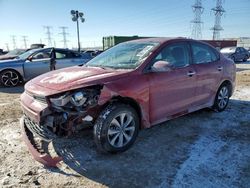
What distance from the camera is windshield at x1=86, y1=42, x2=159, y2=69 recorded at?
4145 mm

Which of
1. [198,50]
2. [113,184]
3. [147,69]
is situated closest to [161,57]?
[147,69]

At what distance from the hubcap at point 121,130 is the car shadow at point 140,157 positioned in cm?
19

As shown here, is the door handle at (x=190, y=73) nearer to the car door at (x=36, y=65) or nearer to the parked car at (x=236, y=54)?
the car door at (x=36, y=65)

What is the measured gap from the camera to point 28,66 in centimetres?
941

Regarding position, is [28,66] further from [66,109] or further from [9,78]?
[66,109]

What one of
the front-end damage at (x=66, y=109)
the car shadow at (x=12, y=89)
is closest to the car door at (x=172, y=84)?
the front-end damage at (x=66, y=109)

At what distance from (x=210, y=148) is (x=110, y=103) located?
171cm

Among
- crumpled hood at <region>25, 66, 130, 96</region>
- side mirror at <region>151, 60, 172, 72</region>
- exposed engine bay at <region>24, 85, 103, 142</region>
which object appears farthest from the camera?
side mirror at <region>151, 60, 172, 72</region>

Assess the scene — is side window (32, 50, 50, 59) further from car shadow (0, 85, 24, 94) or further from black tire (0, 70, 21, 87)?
car shadow (0, 85, 24, 94)

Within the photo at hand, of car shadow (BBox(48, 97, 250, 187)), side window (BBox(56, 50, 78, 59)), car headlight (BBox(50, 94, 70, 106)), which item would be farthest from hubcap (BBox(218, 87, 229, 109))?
side window (BBox(56, 50, 78, 59))

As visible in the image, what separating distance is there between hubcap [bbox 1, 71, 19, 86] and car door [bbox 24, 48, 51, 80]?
1.37 ft

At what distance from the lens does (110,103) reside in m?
3.60

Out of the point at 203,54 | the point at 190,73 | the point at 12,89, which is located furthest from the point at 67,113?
the point at 12,89

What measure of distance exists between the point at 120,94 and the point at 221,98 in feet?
10.3
